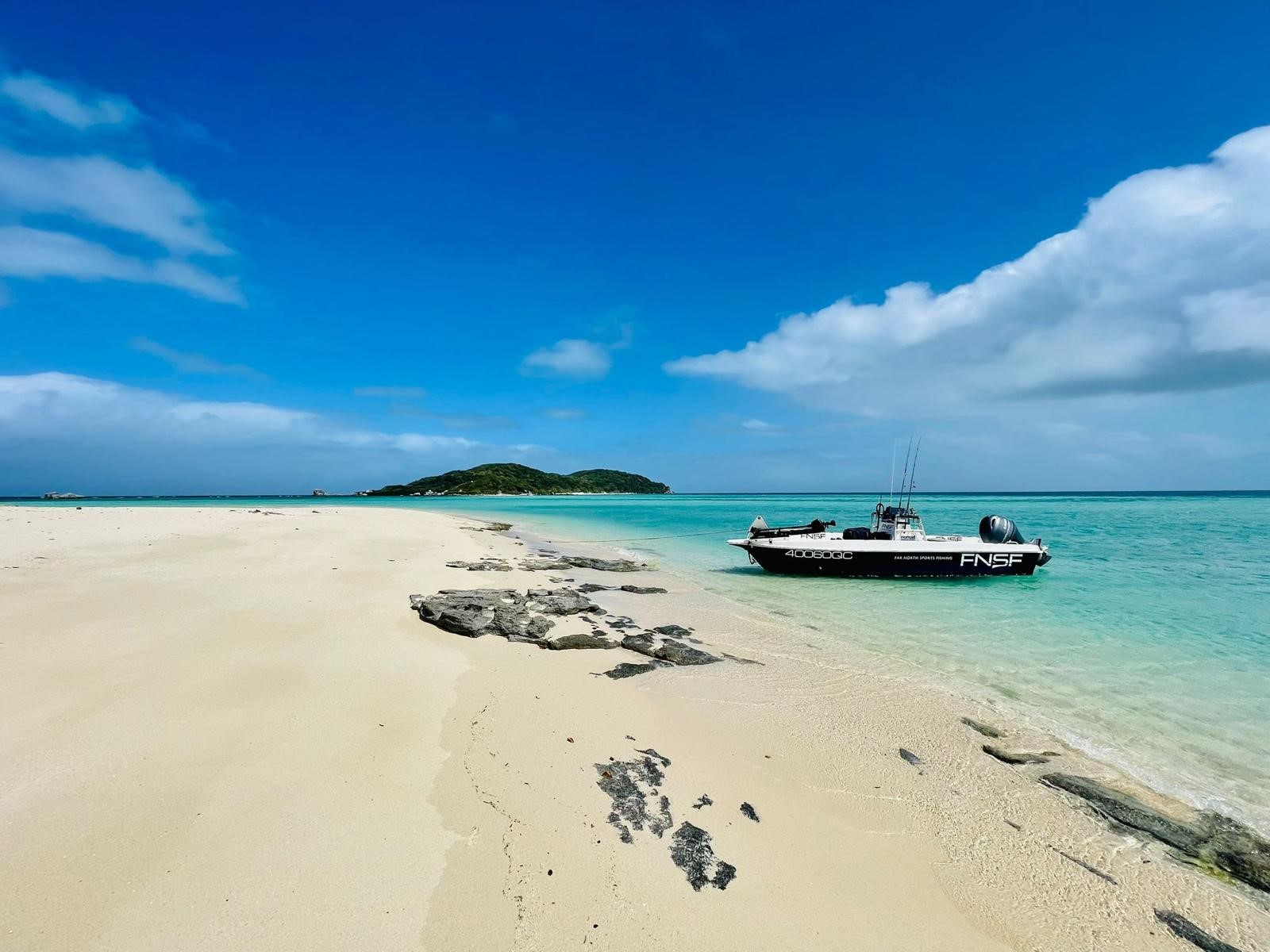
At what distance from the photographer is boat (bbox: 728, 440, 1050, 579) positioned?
21.6m

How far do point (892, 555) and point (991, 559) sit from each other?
4718 mm

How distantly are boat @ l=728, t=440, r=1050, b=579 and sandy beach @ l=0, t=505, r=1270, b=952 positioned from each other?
1231cm

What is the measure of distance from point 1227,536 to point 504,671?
54.3m

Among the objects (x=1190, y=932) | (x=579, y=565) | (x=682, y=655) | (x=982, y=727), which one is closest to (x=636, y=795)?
(x=1190, y=932)

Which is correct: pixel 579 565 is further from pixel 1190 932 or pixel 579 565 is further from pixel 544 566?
pixel 1190 932

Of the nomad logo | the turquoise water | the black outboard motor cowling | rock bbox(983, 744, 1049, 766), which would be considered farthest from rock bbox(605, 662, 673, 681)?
the black outboard motor cowling

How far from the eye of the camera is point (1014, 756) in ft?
22.6

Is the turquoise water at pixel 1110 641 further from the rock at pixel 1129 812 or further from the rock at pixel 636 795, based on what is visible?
Answer: the rock at pixel 636 795

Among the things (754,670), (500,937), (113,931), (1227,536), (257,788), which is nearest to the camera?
(113,931)

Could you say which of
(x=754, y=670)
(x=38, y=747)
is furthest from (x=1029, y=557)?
(x=38, y=747)

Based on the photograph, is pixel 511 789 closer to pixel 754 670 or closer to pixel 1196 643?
pixel 754 670

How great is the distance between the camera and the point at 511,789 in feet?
16.9

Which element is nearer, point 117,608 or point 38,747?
point 38,747

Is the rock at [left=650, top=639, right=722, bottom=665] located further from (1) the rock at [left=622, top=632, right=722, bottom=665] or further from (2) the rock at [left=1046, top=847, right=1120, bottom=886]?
(2) the rock at [left=1046, top=847, right=1120, bottom=886]
